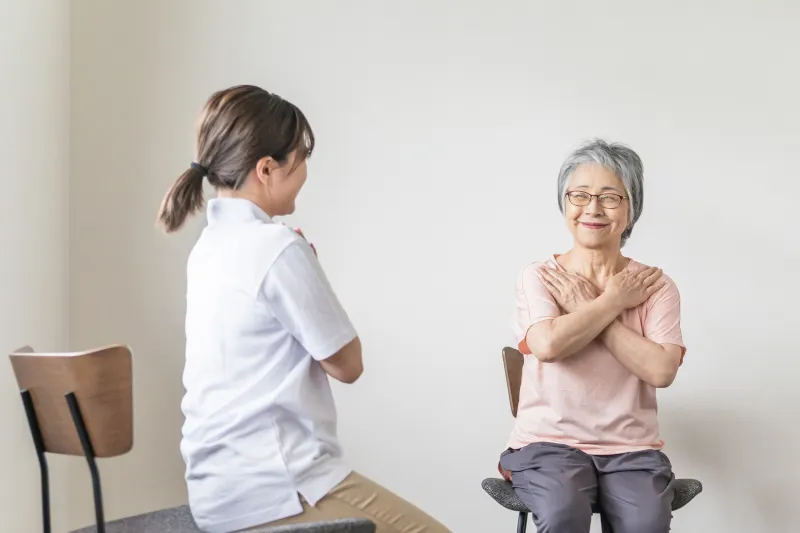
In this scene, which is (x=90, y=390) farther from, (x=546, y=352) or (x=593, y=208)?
(x=593, y=208)

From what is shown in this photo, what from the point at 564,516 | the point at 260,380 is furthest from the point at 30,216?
the point at 564,516

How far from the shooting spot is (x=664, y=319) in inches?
80.2

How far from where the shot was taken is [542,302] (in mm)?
2039

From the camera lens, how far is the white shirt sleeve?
1.45m

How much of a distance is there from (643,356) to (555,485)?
35 cm

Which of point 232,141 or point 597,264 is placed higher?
point 232,141

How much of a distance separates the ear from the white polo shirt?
115 mm

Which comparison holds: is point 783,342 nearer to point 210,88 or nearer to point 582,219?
point 582,219

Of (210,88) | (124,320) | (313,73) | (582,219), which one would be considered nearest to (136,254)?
(124,320)

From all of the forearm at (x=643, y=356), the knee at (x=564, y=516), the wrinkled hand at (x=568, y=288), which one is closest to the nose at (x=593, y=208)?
the wrinkled hand at (x=568, y=288)

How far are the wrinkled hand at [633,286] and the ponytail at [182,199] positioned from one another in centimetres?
94

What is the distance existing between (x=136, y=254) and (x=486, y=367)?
1088mm

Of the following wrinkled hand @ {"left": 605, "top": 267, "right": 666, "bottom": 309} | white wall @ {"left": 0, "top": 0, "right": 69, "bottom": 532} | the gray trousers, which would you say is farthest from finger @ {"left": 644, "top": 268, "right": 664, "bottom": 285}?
white wall @ {"left": 0, "top": 0, "right": 69, "bottom": 532}

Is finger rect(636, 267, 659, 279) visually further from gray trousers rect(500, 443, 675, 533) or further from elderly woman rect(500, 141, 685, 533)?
gray trousers rect(500, 443, 675, 533)
